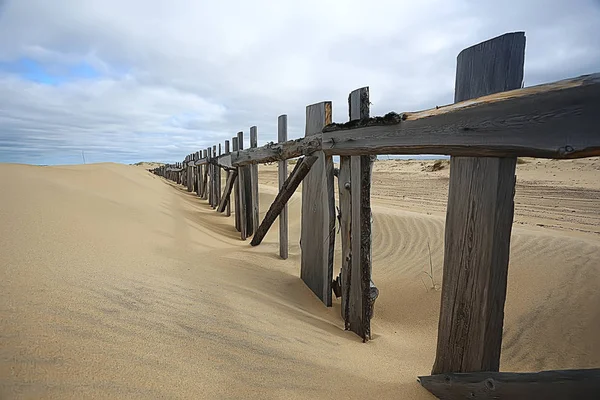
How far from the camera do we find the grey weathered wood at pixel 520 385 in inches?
Result: 45.9

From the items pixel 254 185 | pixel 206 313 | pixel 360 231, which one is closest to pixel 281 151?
pixel 254 185

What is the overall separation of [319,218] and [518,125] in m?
2.27

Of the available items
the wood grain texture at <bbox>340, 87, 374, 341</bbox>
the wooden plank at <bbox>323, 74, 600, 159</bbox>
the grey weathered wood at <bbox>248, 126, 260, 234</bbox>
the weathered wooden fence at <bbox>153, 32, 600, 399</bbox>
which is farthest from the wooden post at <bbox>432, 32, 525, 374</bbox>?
the grey weathered wood at <bbox>248, 126, 260, 234</bbox>

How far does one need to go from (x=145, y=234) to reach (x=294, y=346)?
2594 millimetres

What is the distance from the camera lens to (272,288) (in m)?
3.33

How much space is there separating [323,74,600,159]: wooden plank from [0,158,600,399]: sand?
1287 mm

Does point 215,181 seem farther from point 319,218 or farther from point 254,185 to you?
point 319,218

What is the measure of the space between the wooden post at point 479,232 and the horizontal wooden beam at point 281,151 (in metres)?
1.77

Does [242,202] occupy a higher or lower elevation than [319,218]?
lower

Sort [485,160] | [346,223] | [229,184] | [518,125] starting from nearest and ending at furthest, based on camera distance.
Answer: [518,125]
[485,160]
[346,223]
[229,184]

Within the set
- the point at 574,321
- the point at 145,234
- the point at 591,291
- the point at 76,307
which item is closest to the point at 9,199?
the point at 145,234

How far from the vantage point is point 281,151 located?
13.7ft

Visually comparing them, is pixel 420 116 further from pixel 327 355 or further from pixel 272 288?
pixel 272 288

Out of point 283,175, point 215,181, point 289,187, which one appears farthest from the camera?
point 215,181
